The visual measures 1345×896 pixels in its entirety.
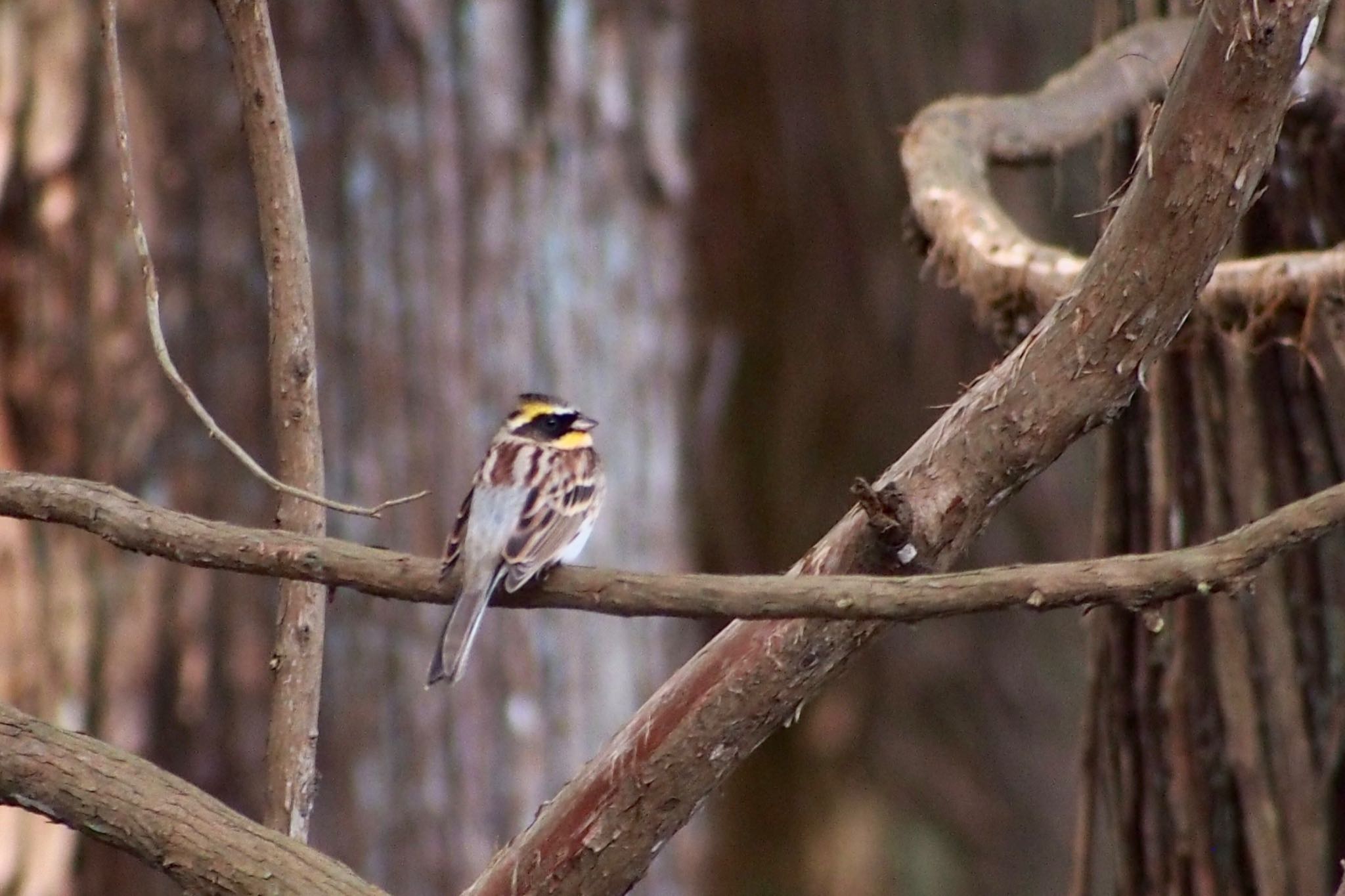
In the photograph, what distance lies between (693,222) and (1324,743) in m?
4.47

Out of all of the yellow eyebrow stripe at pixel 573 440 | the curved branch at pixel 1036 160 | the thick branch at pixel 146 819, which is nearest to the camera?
the thick branch at pixel 146 819

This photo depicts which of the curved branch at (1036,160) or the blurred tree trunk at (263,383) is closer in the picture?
the curved branch at (1036,160)

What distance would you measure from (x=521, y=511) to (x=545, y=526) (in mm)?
74

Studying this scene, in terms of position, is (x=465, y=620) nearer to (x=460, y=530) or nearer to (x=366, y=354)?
(x=460, y=530)

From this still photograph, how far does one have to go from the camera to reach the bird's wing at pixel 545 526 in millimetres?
2678

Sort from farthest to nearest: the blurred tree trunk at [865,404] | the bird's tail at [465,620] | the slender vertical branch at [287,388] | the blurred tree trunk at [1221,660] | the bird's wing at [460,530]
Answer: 1. the blurred tree trunk at [865,404]
2. the blurred tree trunk at [1221,660]
3. the bird's wing at [460,530]
4. the bird's tail at [465,620]
5. the slender vertical branch at [287,388]

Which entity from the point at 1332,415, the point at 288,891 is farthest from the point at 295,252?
the point at 1332,415

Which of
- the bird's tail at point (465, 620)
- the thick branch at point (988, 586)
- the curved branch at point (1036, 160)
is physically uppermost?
the curved branch at point (1036, 160)

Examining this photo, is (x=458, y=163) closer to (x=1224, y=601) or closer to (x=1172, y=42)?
(x=1172, y=42)

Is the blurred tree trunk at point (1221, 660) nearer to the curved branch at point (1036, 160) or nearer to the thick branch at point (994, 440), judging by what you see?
the curved branch at point (1036, 160)

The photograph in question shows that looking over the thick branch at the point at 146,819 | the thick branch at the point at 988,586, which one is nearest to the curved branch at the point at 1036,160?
the thick branch at the point at 988,586

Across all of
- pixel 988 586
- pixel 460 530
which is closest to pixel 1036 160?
pixel 460 530

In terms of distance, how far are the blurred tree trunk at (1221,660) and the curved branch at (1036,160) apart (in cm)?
23

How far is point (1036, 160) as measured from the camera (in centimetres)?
390
